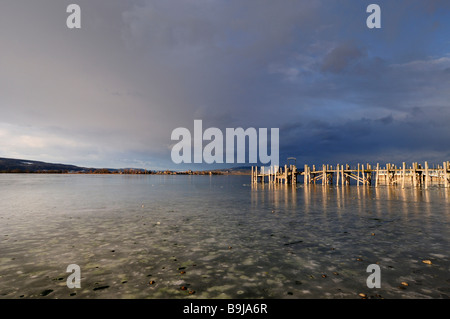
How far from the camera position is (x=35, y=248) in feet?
33.3

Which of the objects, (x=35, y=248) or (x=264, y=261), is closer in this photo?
(x=264, y=261)

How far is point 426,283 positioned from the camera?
6.52m

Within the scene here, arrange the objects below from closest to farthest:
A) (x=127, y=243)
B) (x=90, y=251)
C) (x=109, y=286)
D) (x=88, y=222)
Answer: (x=109, y=286), (x=90, y=251), (x=127, y=243), (x=88, y=222)

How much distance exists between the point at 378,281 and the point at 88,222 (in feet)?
53.6
